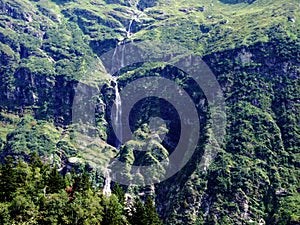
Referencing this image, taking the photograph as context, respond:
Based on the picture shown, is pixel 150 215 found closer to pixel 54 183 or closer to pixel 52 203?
pixel 54 183

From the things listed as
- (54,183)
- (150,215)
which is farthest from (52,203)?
(150,215)

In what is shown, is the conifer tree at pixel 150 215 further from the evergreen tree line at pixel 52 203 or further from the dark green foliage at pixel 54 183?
the dark green foliage at pixel 54 183

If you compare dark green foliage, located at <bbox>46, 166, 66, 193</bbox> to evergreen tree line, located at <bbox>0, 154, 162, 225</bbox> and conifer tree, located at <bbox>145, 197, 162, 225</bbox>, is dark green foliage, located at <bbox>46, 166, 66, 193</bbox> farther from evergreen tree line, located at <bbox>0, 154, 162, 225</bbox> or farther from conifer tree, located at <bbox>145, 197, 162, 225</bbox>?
conifer tree, located at <bbox>145, 197, 162, 225</bbox>

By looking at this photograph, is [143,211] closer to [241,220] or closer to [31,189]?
[31,189]

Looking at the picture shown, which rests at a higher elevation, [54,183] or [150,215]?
[54,183]

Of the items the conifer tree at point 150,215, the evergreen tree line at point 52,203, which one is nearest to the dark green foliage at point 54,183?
the evergreen tree line at point 52,203

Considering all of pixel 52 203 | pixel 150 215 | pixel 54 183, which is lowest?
pixel 52 203

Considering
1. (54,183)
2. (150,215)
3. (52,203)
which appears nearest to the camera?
(52,203)

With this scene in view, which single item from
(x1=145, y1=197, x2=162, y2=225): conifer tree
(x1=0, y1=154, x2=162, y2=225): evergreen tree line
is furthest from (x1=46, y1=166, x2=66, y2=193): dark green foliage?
(x1=145, y1=197, x2=162, y2=225): conifer tree

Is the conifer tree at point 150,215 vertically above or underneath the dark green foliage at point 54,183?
underneath
